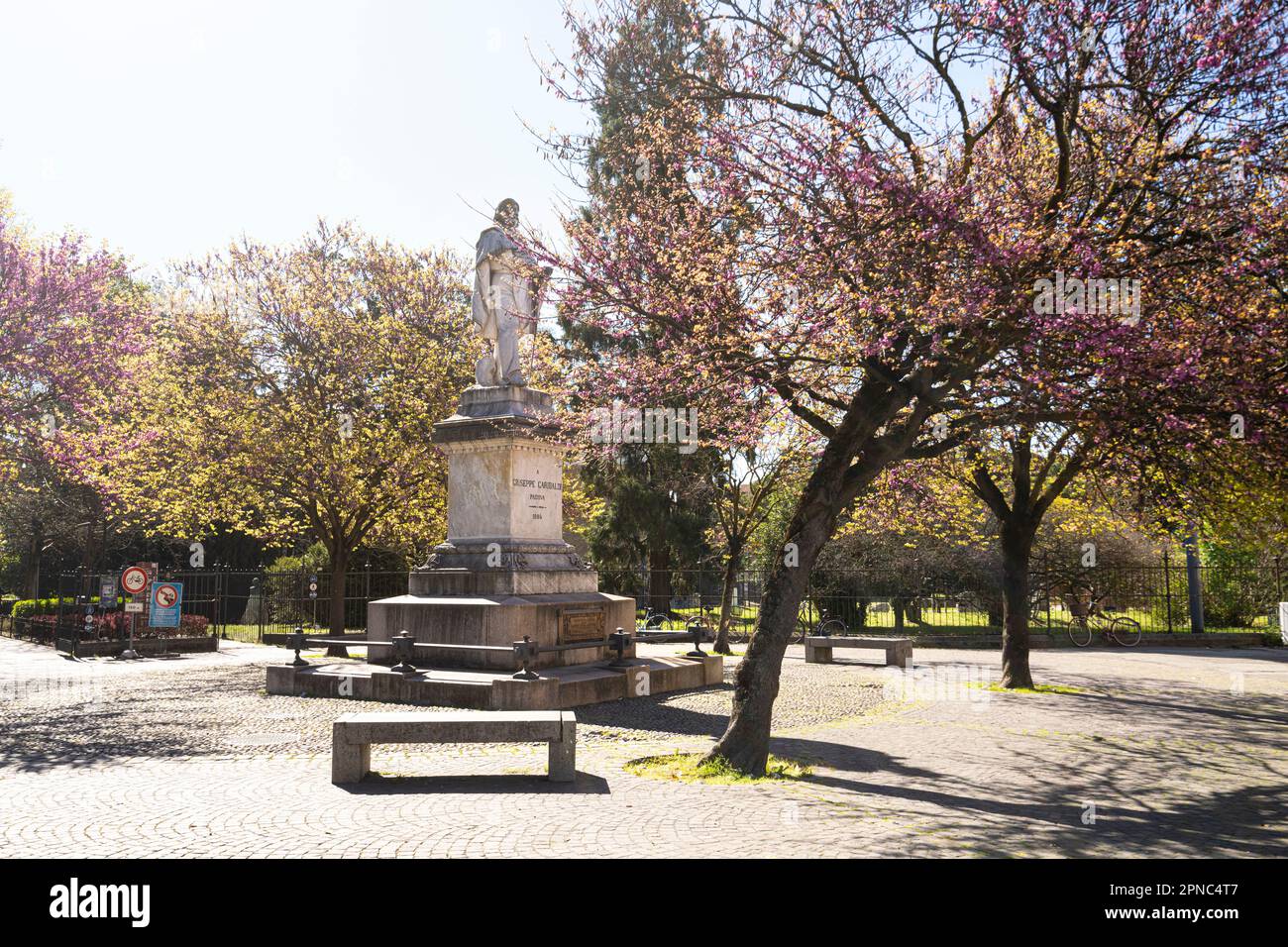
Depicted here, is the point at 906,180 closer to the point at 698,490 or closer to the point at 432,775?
the point at 432,775

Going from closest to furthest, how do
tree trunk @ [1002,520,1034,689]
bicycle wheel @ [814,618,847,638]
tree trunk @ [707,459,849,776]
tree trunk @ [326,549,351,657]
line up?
tree trunk @ [707,459,849,776] < tree trunk @ [1002,520,1034,689] < tree trunk @ [326,549,351,657] < bicycle wheel @ [814,618,847,638]

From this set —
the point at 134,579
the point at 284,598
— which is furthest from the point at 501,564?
the point at 284,598

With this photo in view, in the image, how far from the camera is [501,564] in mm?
13281

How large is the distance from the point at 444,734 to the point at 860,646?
13.7 m

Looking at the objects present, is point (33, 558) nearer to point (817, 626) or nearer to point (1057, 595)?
point (817, 626)

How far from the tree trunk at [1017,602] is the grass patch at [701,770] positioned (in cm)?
820

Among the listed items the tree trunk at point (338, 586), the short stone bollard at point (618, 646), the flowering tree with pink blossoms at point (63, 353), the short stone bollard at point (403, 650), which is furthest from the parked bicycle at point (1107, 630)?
the flowering tree with pink blossoms at point (63, 353)

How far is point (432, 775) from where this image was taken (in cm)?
779

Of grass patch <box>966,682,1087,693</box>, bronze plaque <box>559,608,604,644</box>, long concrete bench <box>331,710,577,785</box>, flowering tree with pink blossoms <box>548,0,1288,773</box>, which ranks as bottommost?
grass patch <box>966,682,1087,693</box>

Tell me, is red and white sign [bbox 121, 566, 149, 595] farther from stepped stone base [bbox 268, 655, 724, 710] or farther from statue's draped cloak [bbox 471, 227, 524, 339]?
statue's draped cloak [bbox 471, 227, 524, 339]

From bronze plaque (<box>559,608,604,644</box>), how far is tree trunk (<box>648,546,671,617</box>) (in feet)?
52.1

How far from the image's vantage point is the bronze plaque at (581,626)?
43.5ft

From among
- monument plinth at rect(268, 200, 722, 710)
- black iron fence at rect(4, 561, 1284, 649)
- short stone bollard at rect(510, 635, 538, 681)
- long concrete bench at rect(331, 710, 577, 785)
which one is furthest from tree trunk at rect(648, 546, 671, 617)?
long concrete bench at rect(331, 710, 577, 785)

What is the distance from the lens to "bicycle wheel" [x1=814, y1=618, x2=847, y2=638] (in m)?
25.8
